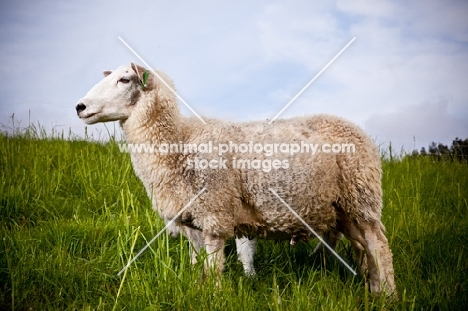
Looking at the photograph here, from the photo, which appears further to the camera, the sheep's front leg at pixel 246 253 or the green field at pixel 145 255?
the sheep's front leg at pixel 246 253

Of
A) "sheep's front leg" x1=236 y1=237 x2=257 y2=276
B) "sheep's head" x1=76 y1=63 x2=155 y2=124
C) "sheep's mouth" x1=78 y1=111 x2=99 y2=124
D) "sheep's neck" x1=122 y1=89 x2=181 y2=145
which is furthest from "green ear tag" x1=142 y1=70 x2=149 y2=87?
"sheep's front leg" x1=236 y1=237 x2=257 y2=276

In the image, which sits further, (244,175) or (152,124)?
(152,124)

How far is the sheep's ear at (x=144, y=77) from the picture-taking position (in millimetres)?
4293

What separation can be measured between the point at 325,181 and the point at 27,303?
255 centimetres

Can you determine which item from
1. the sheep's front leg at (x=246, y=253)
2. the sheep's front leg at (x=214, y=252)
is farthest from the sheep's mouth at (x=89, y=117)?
the sheep's front leg at (x=246, y=253)

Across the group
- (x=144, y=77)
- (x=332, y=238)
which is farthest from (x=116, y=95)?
(x=332, y=238)

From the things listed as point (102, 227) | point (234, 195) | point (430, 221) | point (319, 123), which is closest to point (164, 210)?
point (234, 195)

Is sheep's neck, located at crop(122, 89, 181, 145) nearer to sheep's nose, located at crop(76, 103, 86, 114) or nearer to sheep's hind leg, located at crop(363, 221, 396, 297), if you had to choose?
sheep's nose, located at crop(76, 103, 86, 114)

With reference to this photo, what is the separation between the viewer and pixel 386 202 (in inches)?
268

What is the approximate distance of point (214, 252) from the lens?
147 inches

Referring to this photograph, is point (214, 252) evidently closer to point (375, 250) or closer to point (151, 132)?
point (151, 132)

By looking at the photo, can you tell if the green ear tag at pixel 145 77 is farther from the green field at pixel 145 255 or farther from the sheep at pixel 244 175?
the green field at pixel 145 255

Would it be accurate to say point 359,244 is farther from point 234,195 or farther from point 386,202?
point 386,202

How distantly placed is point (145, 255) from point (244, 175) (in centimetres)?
127
